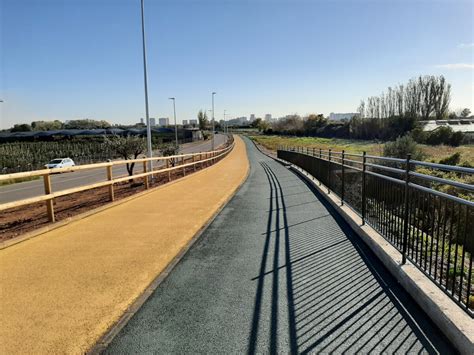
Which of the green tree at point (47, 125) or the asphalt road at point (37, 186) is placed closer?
the asphalt road at point (37, 186)

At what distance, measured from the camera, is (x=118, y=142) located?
1917 centimetres

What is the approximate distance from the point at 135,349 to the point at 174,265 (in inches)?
77.7

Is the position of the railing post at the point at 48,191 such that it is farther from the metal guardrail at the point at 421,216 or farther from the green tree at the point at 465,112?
the green tree at the point at 465,112

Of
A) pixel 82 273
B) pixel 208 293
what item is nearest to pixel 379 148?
pixel 208 293

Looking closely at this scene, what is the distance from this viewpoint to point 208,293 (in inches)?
155

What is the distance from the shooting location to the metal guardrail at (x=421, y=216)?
134 inches

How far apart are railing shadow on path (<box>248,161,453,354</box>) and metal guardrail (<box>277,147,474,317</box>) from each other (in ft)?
1.41

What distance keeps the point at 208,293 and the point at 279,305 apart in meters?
0.82

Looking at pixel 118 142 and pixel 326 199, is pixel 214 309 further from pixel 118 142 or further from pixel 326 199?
pixel 118 142

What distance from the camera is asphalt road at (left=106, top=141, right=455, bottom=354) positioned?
2.94 metres

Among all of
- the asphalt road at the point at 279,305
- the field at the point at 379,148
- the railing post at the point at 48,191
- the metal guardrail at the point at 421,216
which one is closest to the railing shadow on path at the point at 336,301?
the asphalt road at the point at 279,305

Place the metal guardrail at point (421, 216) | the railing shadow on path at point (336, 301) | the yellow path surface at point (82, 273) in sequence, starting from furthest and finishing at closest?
the metal guardrail at point (421, 216) < the yellow path surface at point (82, 273) < the railing shadow on path at point (336, 301)

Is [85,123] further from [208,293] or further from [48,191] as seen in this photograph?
[208,293]

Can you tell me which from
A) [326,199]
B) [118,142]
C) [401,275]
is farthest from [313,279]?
[118,142]
